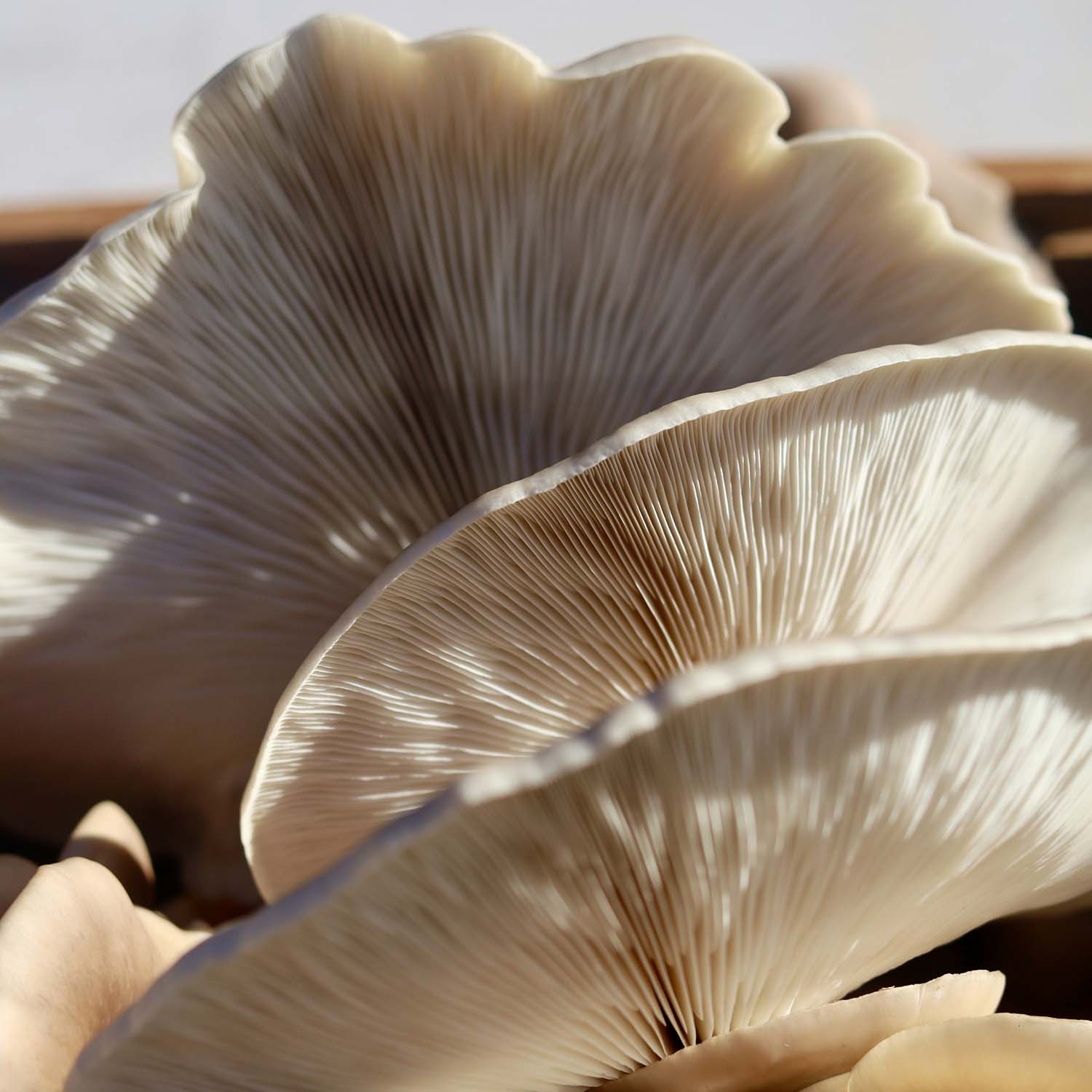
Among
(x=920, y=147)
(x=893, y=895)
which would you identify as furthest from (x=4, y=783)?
(x=920, y=147)

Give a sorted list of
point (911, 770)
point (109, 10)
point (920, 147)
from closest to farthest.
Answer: point (911, 770), point (920, 147), point (109, 10)

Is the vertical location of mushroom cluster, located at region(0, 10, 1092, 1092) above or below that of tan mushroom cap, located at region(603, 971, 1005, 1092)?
above

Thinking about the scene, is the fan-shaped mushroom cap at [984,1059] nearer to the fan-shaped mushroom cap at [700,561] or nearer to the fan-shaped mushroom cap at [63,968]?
the fan-shaped mushroom cap at [700,561]

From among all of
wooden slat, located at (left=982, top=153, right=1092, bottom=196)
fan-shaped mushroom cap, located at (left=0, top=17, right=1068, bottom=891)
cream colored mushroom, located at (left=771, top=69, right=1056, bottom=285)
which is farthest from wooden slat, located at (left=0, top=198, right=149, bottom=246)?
wooden slat, located at (left=982, top=153, right=1092, bottom=196)

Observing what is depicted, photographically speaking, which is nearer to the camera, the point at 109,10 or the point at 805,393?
the point at 805,393

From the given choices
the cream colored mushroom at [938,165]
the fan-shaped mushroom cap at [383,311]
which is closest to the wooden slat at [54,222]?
the fan-shaped mushroom cap at [383,311]

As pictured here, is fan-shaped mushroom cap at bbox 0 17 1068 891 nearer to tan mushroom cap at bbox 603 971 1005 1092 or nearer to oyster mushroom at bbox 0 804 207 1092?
oyster mushroom at bbox 0 804 207 1092

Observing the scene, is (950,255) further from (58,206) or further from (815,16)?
(815,16)
